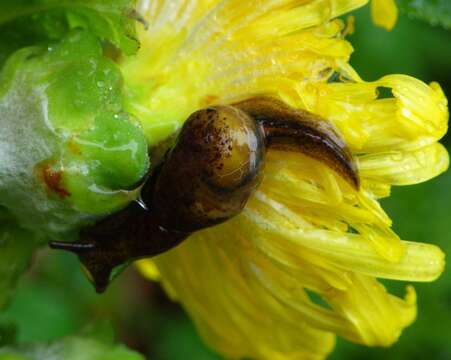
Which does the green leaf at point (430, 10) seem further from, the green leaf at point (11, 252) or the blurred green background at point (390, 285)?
the blurred green background at point (390, 285)

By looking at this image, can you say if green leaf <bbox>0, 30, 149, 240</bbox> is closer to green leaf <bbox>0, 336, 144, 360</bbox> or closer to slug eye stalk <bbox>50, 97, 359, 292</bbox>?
slug eye stalk <bbox>50, 97, 359, 292</bbox>

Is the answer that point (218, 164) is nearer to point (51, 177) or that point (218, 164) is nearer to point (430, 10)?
point (51, 177)

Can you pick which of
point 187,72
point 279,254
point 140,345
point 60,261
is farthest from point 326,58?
point 140,345

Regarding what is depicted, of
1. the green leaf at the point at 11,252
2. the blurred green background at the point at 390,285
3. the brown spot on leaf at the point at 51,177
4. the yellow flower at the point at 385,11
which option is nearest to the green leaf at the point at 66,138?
the brown spot on leaf at the point at 51,177

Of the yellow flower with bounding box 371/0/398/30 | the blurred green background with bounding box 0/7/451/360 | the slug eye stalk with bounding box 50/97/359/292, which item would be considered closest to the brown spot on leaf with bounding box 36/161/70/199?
the slug eye stalk with bounding box 50/97/359/292

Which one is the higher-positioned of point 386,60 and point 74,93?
point 74,93

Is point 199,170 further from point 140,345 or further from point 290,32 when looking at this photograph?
point 140,345
